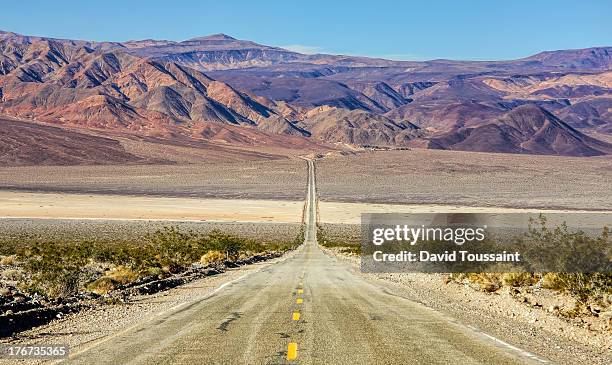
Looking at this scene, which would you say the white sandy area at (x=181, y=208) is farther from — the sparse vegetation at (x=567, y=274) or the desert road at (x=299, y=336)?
the desert road at (x=299, y=336)

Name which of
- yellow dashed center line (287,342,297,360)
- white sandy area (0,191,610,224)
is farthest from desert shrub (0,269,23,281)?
white sandy area (0,191,610,224)

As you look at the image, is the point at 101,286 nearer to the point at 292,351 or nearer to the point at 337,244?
the point at 292,351

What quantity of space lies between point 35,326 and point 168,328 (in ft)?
10.9

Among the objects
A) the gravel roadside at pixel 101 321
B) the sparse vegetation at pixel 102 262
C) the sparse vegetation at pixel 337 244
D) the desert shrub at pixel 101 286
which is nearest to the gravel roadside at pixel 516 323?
the gravel roadside at pixel 101 321

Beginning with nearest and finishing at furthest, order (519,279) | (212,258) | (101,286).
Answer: (519,279) → (101,286) → (212,258)

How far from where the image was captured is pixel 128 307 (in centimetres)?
1614

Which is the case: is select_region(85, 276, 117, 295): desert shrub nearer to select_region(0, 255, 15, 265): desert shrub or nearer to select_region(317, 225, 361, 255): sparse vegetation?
select_region(0, 255, 15, 265): desert shrub

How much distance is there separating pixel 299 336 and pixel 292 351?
4.14 ft

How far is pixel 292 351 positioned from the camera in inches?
416

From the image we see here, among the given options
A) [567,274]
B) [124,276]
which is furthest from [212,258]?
[567,274]

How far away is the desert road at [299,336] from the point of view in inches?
400

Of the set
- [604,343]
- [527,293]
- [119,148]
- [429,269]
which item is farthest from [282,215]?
[119,148]

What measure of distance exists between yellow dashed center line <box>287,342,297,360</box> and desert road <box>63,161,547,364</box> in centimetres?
2

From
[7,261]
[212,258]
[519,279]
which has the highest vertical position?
[519,279]
